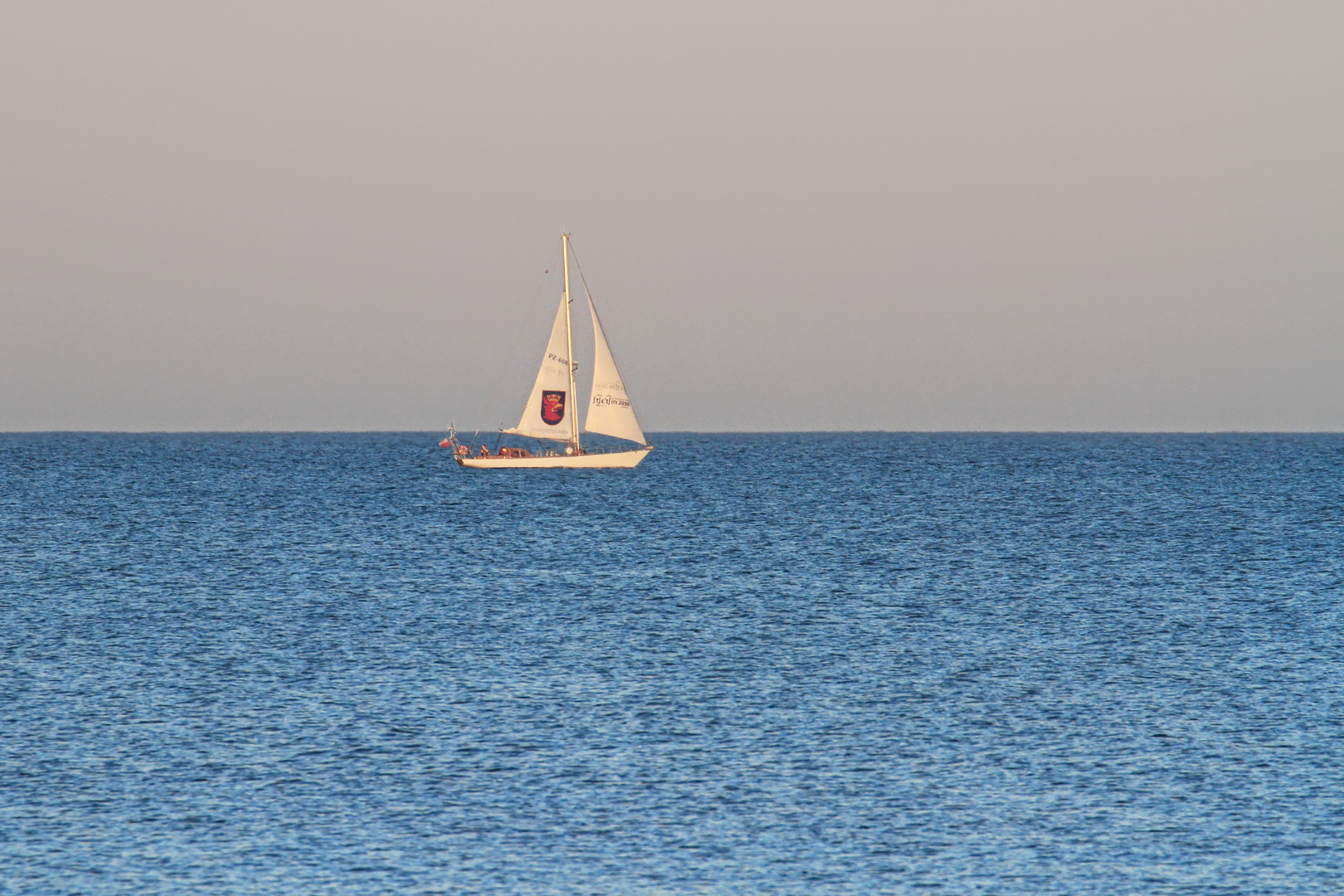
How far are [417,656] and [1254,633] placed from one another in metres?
24.9

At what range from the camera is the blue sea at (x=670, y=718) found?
22.0 m

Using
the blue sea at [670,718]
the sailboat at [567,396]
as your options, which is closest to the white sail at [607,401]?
the sailboat at [567,396]

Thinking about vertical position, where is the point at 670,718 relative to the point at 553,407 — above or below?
below

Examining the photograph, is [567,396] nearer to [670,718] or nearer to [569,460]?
[569,460]

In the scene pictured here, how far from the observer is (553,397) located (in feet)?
371

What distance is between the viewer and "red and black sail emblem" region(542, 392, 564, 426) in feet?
371

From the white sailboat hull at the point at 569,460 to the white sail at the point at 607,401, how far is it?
3.43m

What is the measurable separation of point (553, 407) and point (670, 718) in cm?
8297

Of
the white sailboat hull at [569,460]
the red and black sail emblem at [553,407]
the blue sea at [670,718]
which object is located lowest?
the blue sea at [670,718]

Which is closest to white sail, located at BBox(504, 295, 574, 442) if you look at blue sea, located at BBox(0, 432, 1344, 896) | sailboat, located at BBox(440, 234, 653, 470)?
sailboat, located at BBox(440, 234, 653, 470)

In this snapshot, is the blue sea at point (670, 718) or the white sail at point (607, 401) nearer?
the blue sea at point (670, 718)

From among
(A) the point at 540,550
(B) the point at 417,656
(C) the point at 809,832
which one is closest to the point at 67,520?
(A) the point at 540,550

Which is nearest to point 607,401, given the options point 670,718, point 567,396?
point 567,396

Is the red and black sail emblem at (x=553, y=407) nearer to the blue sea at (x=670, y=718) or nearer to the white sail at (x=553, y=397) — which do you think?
the white sail at (x=553, y=397)
